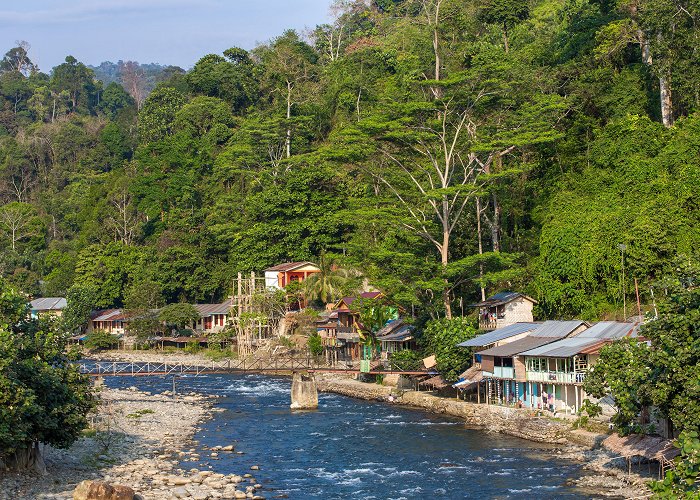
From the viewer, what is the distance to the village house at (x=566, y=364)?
4519 centimetres

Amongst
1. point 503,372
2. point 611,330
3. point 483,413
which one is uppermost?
point 611,330

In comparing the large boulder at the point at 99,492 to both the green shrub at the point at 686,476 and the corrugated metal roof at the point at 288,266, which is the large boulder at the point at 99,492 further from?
the corrugated metal roof at the point at 288,266

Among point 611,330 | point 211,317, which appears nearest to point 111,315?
point 211,317

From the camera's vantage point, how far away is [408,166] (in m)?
68.1

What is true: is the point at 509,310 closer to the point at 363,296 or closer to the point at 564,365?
the point at 564,365

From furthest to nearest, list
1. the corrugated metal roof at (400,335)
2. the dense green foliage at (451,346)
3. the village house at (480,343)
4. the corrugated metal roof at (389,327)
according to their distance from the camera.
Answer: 1. the corrugated metal roof at (389,327)
2. the corrugated metal roof at (400,335)
3. the dense green foliage at (451,346)
4. the village house at (480,343)

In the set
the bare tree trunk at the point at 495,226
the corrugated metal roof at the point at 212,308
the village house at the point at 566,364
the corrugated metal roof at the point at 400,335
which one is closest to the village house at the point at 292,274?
the corrugated metal roof at the point at 212,308

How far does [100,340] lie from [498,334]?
5815 centimetres

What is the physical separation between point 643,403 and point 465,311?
34280 millimetres

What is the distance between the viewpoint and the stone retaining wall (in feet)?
145

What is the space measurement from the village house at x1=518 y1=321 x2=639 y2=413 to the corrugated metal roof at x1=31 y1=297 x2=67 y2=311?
7232 centimetres

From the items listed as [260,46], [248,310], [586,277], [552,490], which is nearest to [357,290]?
[248,310]

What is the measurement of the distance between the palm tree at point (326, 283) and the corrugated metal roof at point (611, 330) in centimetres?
3736

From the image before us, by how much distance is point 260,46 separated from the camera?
5192 inches
